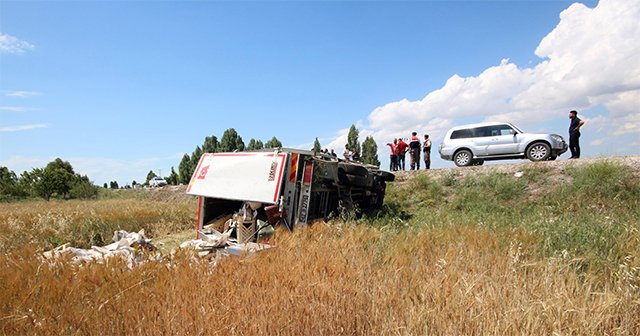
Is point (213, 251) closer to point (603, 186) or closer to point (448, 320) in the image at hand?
point (448, 320)

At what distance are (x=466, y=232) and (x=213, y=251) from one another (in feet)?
11.9

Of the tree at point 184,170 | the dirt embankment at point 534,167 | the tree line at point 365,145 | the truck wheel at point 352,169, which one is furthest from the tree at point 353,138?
the truck wheel at point 352,169

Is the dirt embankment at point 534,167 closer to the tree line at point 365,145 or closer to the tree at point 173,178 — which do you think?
the tree line at point 365,145

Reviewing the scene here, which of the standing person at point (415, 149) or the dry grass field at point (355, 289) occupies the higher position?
the standing person at point (415, 149)

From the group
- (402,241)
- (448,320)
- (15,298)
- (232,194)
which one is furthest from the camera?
(232,194)

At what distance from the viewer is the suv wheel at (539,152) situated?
42.5ft

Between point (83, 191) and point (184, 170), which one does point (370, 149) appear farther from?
point (83, 191)

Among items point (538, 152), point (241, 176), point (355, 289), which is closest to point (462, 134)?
point (538, 152)

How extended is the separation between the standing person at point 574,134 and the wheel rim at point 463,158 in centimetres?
347

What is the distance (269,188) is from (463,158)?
11.1 meters

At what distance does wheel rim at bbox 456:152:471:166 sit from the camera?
14562 mm

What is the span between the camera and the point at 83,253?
474 centimetres

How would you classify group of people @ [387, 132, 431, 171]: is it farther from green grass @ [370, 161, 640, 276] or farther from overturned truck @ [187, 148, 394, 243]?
overturned truck @ [187, 148, 394, 243]

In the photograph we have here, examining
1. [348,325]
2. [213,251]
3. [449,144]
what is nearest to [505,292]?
[348,325]
